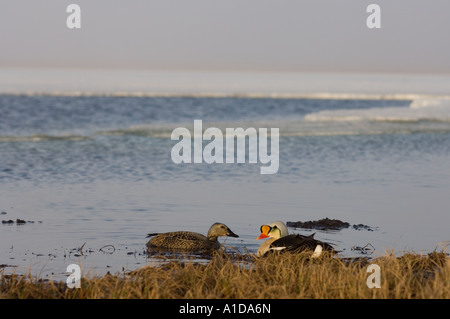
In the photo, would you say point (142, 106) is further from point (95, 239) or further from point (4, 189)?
point (95, 239)

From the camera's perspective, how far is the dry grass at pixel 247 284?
24.6ft

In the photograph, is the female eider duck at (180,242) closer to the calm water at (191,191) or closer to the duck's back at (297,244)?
the calm water at (191,191)

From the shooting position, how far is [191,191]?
16.5 meters

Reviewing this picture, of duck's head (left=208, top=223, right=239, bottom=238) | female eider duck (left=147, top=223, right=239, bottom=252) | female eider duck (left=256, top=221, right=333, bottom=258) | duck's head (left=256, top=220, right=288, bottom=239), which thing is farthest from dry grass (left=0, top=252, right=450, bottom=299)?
duck's head (left=208, top=223, right=239, bottom=238)

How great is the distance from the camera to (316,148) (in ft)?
85.8

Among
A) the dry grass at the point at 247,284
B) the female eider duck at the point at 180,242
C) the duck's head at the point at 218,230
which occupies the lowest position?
the dry grass at the point at 247,284

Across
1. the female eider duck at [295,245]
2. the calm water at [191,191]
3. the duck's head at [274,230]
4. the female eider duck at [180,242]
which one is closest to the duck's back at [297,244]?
the female eider duck at [295,245]

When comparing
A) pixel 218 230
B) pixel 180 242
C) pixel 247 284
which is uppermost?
pixel 218 230

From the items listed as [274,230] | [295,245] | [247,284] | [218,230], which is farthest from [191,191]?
[247,284]

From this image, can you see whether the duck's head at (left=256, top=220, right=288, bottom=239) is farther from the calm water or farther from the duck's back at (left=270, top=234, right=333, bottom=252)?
the duck's back at (left=270, top=234, right=333, bottom=252)

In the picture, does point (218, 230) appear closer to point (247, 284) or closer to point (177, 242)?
point (177, 242)

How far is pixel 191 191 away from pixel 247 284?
8662 millimetres

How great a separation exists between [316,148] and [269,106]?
3059cm

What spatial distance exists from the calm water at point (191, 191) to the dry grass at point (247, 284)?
4.60 ft
